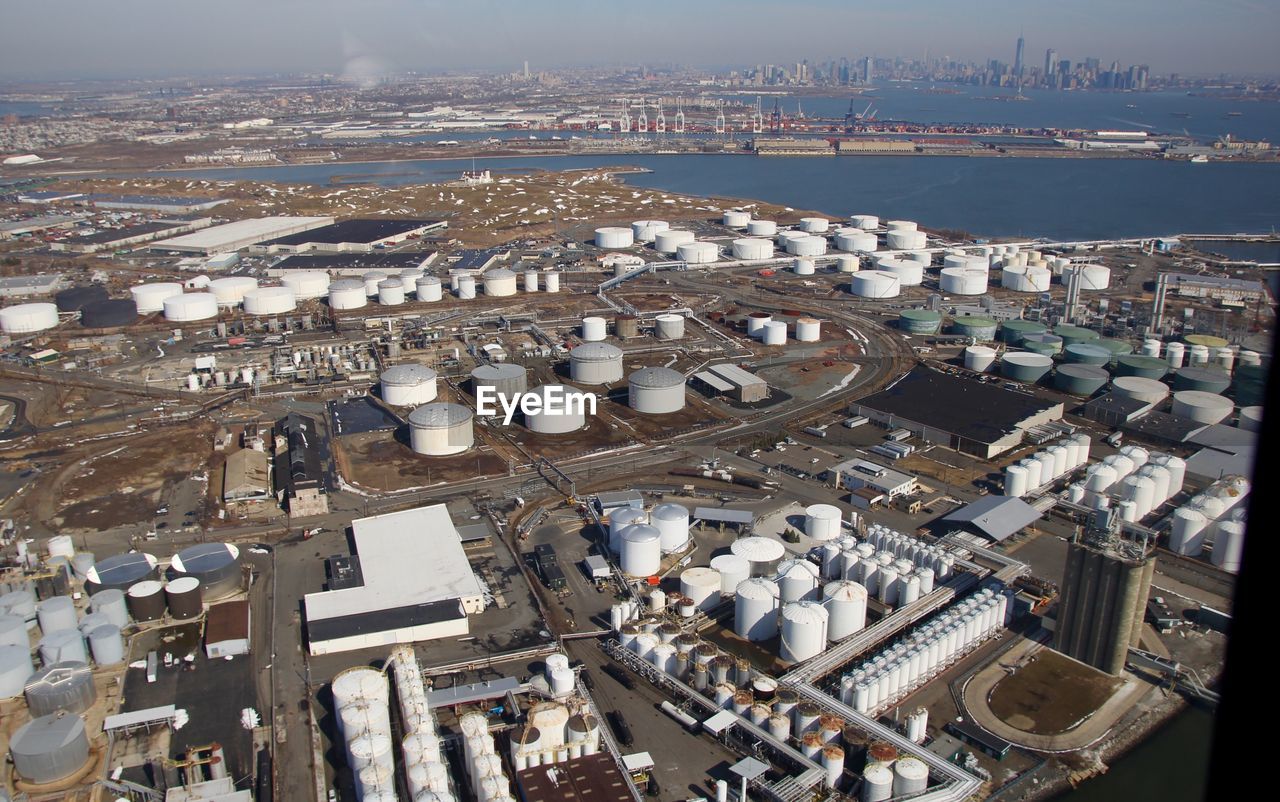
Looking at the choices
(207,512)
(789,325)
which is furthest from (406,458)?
(789,325)

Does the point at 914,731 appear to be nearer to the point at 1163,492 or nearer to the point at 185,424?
the point at 1163,492

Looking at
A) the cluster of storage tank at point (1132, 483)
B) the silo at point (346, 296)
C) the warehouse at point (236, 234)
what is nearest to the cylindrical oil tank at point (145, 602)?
the cluster of storage tank at point (1132, 483)

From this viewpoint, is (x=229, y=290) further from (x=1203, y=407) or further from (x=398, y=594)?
(x=1203, y=407)

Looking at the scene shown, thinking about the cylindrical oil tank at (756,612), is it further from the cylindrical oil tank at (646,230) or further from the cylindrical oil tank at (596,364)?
the cylindrical oil tank at (646,230)

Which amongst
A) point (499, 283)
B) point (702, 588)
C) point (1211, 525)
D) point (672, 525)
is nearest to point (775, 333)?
point (499, 283)

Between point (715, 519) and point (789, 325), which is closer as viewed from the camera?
point (715, 519)

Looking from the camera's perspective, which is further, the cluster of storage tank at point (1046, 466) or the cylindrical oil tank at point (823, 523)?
the cluster of storage tank at point (1046, 466)
